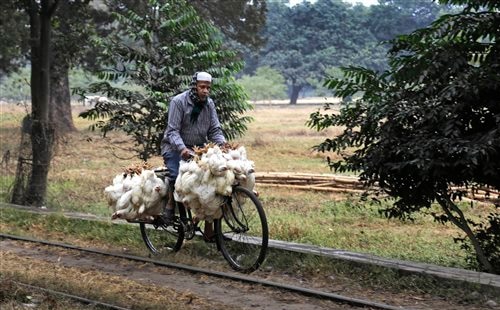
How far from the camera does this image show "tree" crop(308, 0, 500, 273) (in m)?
7.75

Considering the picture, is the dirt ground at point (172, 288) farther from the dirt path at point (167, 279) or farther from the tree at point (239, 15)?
the tree at point (239, 15)

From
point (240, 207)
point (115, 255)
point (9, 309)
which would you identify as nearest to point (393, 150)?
point (240, 207)

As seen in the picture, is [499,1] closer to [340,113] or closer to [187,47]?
[340,113]

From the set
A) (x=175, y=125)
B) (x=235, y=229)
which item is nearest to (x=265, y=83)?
(x=175, y=125)

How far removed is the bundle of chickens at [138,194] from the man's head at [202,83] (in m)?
1.26

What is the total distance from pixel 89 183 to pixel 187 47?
917cm

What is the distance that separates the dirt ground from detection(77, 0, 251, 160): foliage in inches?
145

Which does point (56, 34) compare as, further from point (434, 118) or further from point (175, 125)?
point (434, 118)

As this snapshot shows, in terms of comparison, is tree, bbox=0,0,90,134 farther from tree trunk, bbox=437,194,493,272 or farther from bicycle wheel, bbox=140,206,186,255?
tree trunk, bbox=437,194,493,272

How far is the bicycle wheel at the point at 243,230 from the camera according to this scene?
314 inches

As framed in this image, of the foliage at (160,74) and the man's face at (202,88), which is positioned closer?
the man's face at (202,88)

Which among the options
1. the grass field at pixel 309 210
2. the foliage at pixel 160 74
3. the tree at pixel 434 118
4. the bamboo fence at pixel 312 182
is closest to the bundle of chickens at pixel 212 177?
the tree at pixel 434 118

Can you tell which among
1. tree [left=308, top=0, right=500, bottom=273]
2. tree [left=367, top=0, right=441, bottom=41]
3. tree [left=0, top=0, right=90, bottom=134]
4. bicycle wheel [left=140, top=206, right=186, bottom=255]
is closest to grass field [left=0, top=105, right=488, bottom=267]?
tree [left=308, top=0, right=500, bottom=273]

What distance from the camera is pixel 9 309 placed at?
253 inches
